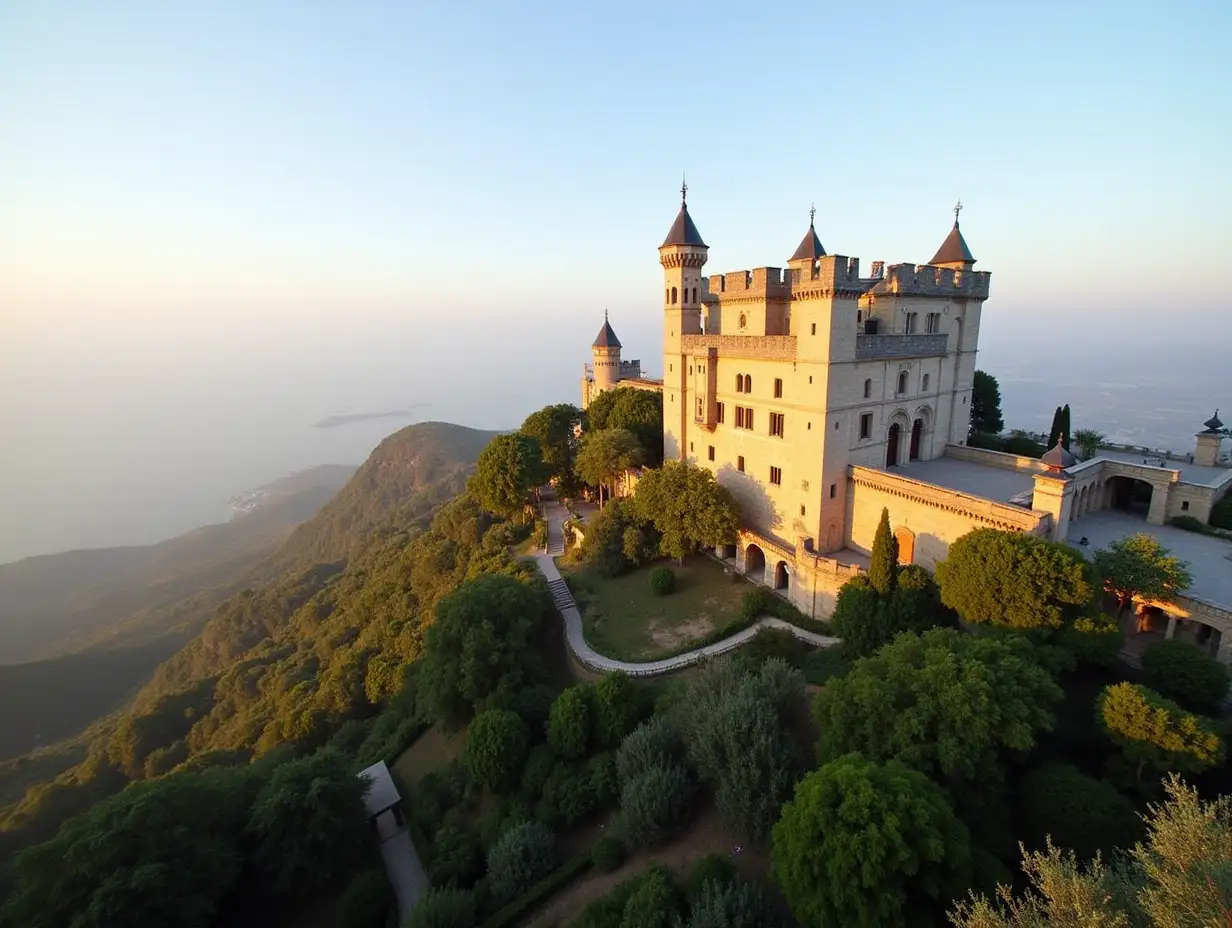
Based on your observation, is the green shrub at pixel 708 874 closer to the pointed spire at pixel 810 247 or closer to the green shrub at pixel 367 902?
the green shrub at pixel 367 902

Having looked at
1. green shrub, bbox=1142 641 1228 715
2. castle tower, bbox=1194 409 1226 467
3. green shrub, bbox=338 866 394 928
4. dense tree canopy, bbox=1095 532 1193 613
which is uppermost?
castle tower, bbox=1194 409 1226 467

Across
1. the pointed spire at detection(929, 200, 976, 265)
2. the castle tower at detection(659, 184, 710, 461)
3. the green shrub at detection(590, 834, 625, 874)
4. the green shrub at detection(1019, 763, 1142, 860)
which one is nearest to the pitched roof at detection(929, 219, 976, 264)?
the pointed spire at detection(929, 200, 976, 265)

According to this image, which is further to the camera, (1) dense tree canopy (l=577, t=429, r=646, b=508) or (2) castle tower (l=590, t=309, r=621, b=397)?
(2) castle tower (l=590, t=309, r=621, b=397)

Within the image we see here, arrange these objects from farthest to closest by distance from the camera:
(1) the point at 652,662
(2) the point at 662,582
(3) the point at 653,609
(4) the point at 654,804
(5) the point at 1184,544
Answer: (2) the point at 662,582 → (3) the point at 653,609 → (1) the point at 652,662 → (5) the point at 1184,544 → (4) the point at 654,804

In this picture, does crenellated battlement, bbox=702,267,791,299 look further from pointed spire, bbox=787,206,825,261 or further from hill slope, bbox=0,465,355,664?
hill slope, bbox=0,465,355,664

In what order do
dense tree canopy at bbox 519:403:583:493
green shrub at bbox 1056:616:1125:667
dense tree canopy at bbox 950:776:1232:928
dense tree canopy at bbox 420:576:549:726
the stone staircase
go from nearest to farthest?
dense tree canopy at bbox 950:776:1232:928 → green shrub at bbox 1056:616:1125:667 → dense tree canopy at bbox 420:576:549:726 → the stone staircase → dense tree canopy at bbox 519:403:583:493

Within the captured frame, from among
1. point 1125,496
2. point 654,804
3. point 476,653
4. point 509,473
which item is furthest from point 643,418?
point 654,804

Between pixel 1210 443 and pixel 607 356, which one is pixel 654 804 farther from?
pixel 607 356
